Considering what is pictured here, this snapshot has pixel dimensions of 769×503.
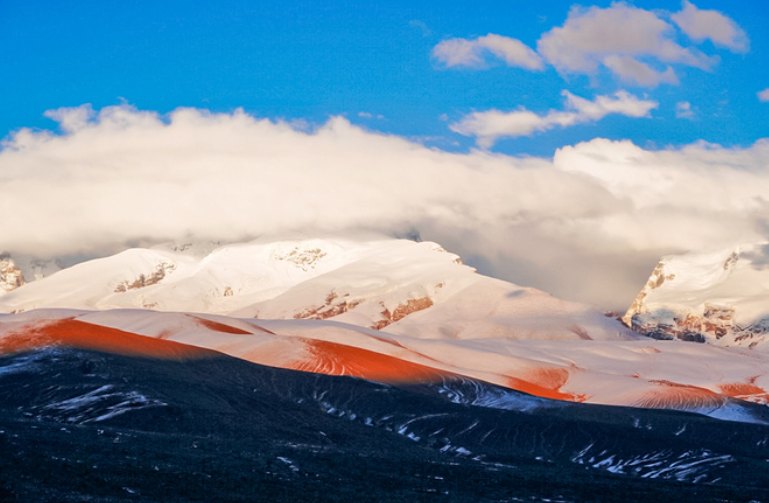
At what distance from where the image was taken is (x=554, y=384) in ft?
358

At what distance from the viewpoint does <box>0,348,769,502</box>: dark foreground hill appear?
139 ft

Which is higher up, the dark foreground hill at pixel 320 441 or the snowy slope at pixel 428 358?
the snowy slope at pixel 428 358

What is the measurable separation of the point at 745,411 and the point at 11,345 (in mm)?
58259

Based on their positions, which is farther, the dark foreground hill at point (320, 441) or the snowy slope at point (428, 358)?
the snowy slope at point (428, 358)

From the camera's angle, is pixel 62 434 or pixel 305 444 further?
pixel 305 444

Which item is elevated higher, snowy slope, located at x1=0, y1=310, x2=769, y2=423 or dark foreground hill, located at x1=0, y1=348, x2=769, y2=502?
snowy slope, located at x1=0, y1=310, x2=769, y2=423

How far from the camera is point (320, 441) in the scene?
188 ft

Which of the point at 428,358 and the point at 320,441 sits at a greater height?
the point at 428,358

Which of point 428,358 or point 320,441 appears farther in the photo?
point 428,358

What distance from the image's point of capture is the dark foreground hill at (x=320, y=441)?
42469 mm

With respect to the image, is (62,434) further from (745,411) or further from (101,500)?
(745,411)

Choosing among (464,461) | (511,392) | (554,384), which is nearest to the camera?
(464,461)

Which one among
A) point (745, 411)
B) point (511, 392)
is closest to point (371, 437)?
point (511, 392)

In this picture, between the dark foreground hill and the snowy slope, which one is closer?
the dark foreground hill
